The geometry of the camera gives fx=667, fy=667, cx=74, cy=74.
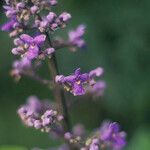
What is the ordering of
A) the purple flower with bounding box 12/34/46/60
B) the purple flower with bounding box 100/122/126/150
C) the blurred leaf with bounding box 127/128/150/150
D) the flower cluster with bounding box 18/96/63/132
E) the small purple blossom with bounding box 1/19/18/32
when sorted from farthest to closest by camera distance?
the blurred leaf with bounding box 127/128/150/150
the purple flower with bounding box 100/122/126/150
the flower cluster with bounding box 18/96/63/132
the small purple blossom with bounding box 1/19/18/32
the purple flower with bounding box 12/34/46/60

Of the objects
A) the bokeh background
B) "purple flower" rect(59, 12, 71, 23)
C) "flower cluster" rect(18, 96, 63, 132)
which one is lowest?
"flower cluster" rect(18, 96, 63, 132)

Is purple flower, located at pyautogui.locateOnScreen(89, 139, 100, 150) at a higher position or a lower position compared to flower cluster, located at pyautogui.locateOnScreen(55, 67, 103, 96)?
lower

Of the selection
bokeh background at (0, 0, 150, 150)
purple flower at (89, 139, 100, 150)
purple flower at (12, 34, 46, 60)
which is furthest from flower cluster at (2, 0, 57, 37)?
bokeh background at (0, 0, 150, 150)

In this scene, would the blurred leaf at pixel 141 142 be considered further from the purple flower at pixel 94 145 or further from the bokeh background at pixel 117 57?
the purple flower at pixel 94 145

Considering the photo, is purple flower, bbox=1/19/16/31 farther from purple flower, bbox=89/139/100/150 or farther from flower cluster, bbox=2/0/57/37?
purple flower, bbox=89/139/100/150

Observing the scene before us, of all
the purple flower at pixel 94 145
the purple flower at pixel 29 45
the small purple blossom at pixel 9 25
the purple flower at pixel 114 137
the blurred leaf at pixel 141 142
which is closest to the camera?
the purple flower at pixel 29 45

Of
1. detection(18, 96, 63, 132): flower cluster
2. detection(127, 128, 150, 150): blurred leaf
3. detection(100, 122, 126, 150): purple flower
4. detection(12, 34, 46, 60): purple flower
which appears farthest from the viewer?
detection(127, 128, 150, 150): blurred leaf

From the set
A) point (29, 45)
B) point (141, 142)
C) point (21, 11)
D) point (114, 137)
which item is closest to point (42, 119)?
point (29, 45)

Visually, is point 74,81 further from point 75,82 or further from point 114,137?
point 114,137

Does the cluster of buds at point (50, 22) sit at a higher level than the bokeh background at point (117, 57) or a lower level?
lower

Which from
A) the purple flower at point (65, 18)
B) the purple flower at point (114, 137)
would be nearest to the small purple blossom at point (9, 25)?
the purple flower at point (65, 18)

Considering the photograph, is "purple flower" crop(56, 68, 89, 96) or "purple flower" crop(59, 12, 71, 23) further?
"purple flower" crop(59, 12, 71, 23)
